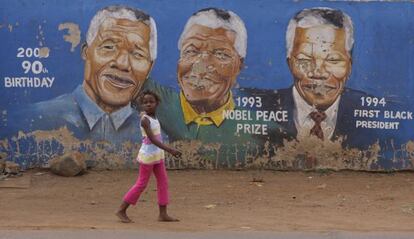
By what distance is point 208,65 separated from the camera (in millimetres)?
9805

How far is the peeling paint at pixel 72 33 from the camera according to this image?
983 centimetres

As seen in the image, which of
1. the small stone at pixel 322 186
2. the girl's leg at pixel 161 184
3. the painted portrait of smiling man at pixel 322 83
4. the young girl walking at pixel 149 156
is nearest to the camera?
the young girl walking at pixel 149 156

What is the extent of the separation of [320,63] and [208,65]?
1463 mm

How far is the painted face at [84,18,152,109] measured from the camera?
9836 mm

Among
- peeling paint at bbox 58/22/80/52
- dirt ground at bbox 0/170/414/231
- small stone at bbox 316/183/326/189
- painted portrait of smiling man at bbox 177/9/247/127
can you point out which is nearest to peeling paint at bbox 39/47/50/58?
peeling paint at bbox 58/22/80/52

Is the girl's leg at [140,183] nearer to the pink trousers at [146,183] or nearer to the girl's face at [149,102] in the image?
the pink trousers at [146,183]

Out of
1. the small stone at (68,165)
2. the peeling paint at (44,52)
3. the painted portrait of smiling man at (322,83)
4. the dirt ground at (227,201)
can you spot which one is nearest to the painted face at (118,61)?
the peeling paint at (44,52)

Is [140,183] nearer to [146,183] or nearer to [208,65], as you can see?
[146,183]

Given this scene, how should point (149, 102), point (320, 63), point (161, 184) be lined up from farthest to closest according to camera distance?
point (320, 63) → point (161, 184) → point (149, 102)

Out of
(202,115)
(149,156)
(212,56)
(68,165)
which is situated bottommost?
(68,165)

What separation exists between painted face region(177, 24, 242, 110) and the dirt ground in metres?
1.05

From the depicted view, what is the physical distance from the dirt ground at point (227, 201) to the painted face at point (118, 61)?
1084 mm

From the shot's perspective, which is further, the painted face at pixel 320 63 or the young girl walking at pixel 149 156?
the painted face at pixel 320 63

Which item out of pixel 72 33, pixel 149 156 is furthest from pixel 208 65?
pixel 149 156
